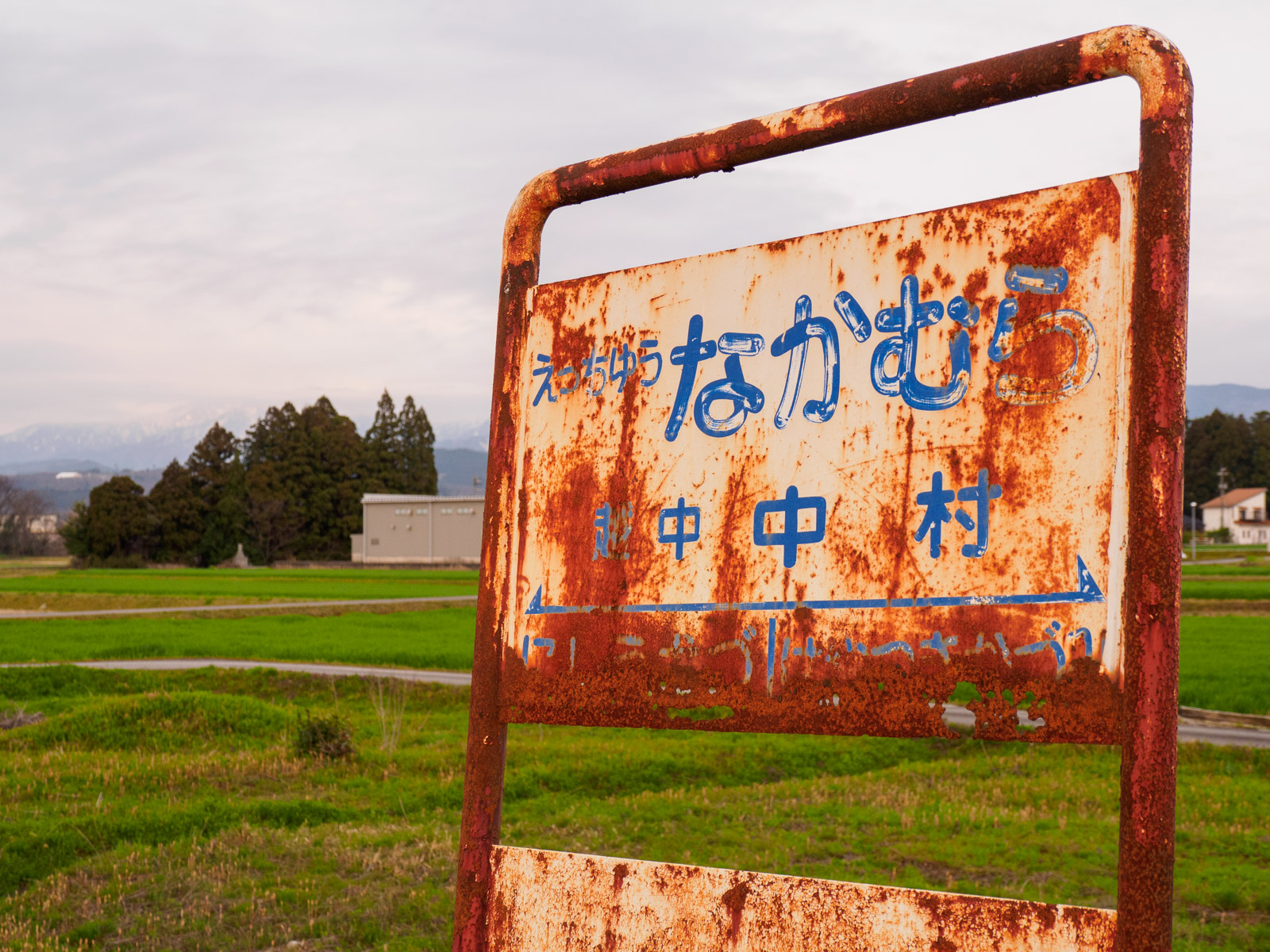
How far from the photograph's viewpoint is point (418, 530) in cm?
6900

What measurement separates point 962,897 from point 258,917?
5486 mm

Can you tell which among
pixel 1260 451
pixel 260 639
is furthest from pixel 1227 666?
pixel 1260 451

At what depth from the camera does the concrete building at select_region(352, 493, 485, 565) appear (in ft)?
223

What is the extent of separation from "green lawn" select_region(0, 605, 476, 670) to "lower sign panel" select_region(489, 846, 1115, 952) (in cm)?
1881

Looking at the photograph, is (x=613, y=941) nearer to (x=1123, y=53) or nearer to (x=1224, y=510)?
(x=1123, y=53)

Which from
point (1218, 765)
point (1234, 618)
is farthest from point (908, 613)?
point (1234, 618)

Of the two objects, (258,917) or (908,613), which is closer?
(908,613)

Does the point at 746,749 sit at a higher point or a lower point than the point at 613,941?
lower

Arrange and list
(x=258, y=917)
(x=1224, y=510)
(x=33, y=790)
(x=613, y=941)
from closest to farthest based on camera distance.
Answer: (x=613, y=941)
(x=258, y=917)
(x=33, y=790)
(x=1224, y=510)

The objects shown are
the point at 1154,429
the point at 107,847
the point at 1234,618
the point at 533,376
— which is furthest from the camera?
the point at 1234,618

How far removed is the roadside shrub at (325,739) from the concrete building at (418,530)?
56742 mm

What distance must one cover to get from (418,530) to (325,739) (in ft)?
195

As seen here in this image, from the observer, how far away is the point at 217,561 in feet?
230

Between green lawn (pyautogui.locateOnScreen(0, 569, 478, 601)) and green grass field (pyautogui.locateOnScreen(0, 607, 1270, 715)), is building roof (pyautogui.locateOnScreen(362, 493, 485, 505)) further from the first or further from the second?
green grass field (pyautogui.locateOnScreen(0, 607, 1270, 715))
